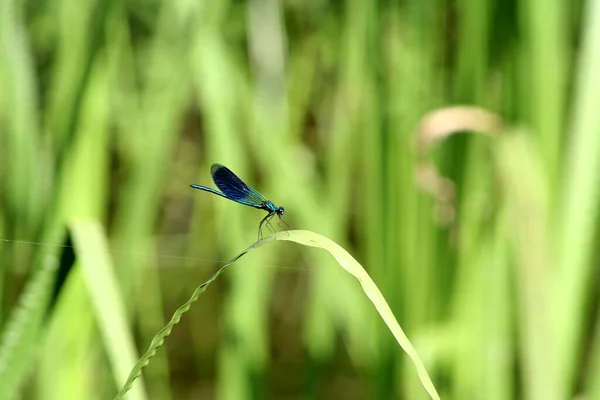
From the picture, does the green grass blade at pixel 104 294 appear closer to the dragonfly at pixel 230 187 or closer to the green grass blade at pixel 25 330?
the green grass blade at pixel 25 330

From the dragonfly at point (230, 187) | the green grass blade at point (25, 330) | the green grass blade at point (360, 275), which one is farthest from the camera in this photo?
the dragonfly at point (230, 187)

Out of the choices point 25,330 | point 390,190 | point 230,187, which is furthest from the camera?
point 390,190

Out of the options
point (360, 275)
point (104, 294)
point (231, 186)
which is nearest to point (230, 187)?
point (231, 186)

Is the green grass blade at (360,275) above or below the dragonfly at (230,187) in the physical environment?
below

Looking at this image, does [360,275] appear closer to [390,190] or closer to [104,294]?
[104,294]

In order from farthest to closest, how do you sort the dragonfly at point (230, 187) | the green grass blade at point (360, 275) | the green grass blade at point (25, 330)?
the dragonfly at point (230, 187), the green grass blade at point (25, 330), the green grass blade at point (360, 275)

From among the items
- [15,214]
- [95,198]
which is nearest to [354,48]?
[95,198]

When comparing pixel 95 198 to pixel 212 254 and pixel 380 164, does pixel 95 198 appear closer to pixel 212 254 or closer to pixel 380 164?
pixel 380 164

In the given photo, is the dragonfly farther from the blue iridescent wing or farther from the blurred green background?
the blurred green background

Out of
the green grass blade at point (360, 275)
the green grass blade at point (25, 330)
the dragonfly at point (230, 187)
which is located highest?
the dragonfly at point (230, 187)

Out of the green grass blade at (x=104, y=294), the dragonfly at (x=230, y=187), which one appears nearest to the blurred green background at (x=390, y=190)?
the green grass blade at (x=104, y=294)

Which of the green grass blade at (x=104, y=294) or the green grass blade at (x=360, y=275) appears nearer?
the green grass blade at (x=360, y=275)
